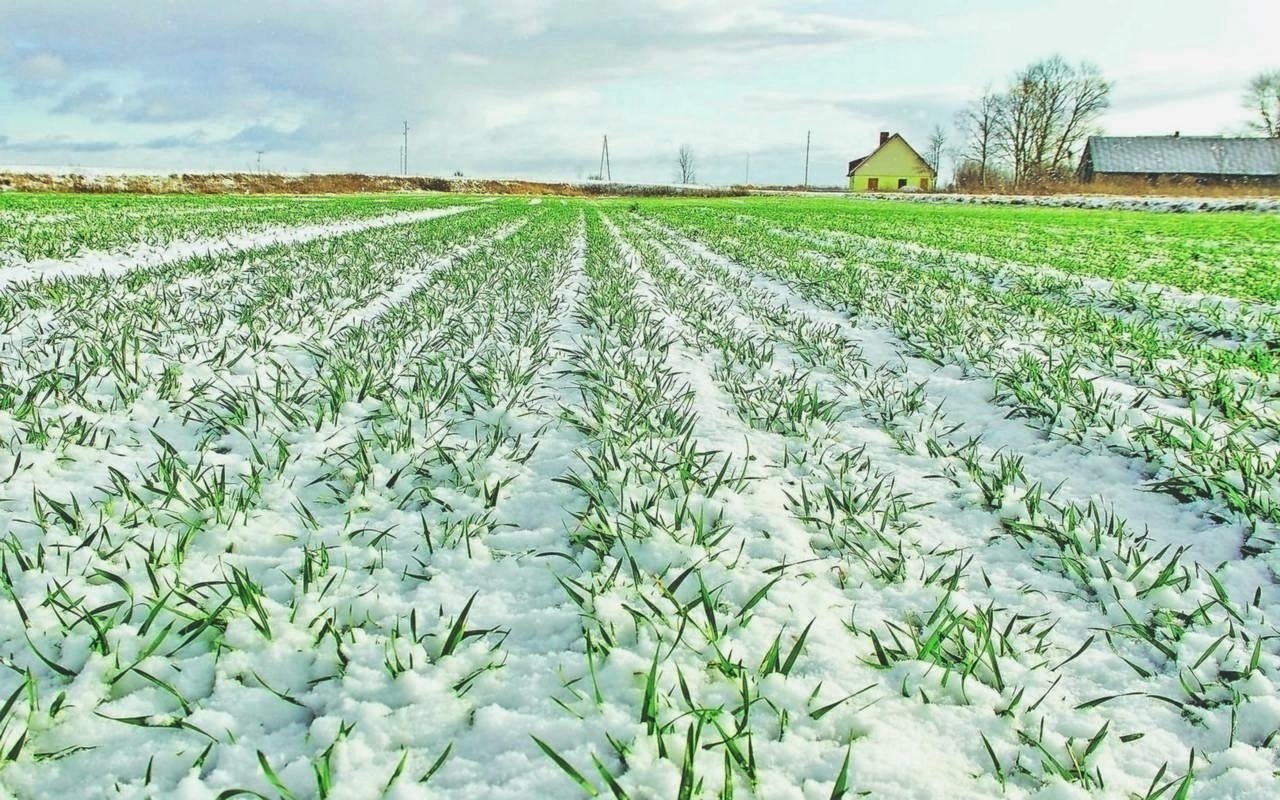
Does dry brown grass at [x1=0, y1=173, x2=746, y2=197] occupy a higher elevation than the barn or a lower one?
lower

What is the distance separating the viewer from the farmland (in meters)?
1.58

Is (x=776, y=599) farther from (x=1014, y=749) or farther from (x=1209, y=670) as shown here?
(x=1209, y=670)

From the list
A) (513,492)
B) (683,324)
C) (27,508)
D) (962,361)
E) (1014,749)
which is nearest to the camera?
(1014,749)

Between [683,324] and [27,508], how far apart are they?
183 inches

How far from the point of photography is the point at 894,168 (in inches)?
3497

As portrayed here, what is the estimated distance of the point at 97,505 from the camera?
2.52 meters

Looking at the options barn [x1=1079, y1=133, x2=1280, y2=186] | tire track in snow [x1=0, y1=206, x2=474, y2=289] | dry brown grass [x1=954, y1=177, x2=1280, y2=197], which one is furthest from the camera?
barn [x1=1079, y1=133, x2=1280, y2=186]

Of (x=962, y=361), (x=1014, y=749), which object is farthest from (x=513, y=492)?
(x=962, y=361)

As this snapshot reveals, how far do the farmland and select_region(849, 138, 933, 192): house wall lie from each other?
91738mm

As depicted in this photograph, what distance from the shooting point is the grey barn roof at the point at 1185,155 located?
212 feet

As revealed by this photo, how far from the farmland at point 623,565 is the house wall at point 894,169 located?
301 feet

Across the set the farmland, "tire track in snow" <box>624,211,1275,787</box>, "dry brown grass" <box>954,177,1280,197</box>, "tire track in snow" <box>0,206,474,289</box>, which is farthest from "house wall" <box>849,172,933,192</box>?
"tire track in snow" <box>624,211,1275,787</box>

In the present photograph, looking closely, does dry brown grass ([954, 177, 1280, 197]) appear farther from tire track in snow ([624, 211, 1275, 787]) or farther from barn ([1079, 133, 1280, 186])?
tire track in snow ([624, 211, 1275, 787])

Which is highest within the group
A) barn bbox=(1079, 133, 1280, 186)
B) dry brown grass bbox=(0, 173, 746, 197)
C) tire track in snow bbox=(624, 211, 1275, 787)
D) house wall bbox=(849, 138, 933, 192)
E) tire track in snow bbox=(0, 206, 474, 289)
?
house wall bbox=(849, 138, 933, 192)
